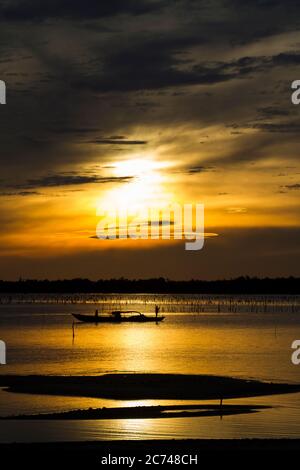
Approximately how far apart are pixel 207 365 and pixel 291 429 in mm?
31390

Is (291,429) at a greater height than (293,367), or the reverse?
(293,367)

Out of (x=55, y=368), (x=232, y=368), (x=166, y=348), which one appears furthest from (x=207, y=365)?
(x=166, y=348)
